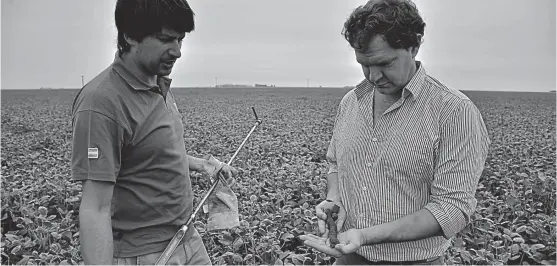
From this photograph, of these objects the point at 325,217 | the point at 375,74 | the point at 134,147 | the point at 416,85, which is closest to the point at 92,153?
the point at 134,147

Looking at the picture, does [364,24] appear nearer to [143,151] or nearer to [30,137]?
[143,151]

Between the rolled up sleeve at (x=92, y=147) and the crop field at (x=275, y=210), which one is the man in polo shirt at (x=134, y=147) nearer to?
the rolled up sleeve at (x=92, y=147)

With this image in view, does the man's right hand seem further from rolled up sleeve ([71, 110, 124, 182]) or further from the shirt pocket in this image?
rolled up sleeve ([71, 110, 124, 182])

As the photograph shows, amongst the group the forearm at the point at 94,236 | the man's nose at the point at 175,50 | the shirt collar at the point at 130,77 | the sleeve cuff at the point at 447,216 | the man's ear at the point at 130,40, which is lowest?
the forearm at the point at 94,236

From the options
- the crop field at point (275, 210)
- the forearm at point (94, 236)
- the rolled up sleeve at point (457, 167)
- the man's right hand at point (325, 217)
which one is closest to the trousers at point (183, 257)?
the forearm at point (94, 236)

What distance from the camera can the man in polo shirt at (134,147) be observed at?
1845mm

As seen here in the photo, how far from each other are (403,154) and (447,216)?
256mm

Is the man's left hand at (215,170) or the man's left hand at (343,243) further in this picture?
the man's left hand at (215,170)

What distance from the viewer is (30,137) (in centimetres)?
1422

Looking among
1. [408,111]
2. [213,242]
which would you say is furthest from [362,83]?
[213,242]

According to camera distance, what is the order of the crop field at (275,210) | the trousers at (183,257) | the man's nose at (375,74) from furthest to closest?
the crop field at (275,210) → the trousers at (183,257) → the man's nose at (375,74)

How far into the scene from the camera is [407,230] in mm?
1805

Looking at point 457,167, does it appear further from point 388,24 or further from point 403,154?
point 388,24

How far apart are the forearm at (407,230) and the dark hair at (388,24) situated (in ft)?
1.95
